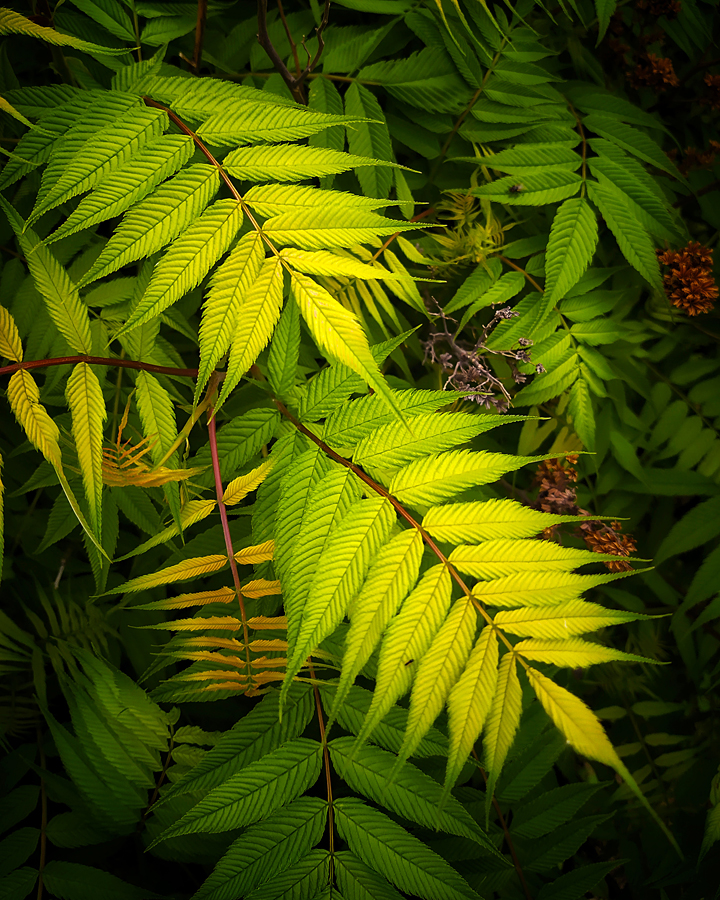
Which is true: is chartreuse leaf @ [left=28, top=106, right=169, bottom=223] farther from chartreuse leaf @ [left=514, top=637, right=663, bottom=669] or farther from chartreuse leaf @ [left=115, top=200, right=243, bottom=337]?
chartreuse leaf @ [left=514, top=637, right=663, bottom=669]

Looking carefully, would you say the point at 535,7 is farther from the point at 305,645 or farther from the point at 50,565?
the point at 50,565

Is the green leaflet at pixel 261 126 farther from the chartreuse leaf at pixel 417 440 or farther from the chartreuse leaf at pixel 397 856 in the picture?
the chartreuse leaf at pixel 397 856

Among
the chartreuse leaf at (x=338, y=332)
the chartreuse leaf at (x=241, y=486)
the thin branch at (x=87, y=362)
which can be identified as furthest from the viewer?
the chartreuse leaf at (x=241, y=486)

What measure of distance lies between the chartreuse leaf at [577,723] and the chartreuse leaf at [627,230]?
102cm

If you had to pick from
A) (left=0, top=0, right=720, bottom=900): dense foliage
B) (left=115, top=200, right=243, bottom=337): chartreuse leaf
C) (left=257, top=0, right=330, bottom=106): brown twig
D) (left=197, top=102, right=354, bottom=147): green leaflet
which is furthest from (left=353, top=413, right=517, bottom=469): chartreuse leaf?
(left=257, top=0, right=330, bottom=106): brown twig

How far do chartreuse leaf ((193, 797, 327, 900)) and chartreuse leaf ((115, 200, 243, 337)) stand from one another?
82 centimetres

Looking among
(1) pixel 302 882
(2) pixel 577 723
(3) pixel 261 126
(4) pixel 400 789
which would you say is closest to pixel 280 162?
(3) pixel 261 126

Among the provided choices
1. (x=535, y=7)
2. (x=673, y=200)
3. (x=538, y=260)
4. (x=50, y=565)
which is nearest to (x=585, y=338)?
(x=538, y=260)

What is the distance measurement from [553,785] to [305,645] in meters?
1.25

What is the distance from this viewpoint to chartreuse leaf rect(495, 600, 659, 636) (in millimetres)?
776

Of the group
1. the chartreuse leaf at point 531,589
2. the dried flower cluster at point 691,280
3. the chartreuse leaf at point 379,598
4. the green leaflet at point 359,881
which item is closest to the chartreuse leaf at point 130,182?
the chartreuse leaf at point 379,598

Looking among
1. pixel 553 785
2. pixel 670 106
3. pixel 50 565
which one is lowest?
pixel 553 785

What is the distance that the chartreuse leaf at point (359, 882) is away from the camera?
922 millimetres

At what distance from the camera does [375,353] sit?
3.03 ft
